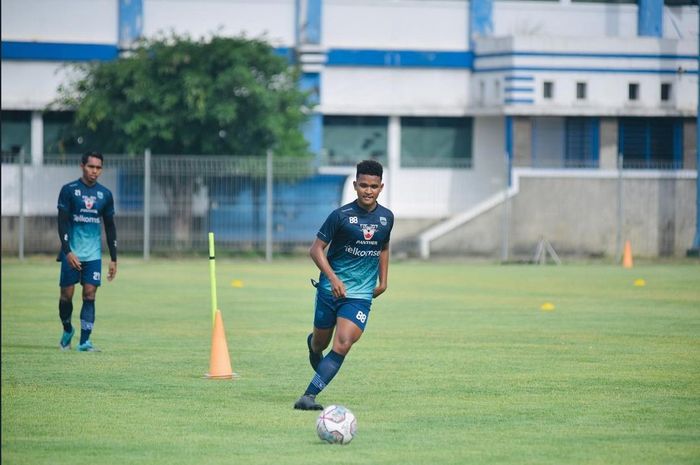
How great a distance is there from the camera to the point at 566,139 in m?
50.2

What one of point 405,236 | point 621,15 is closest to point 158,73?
point 405,236

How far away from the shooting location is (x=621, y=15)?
51688mm

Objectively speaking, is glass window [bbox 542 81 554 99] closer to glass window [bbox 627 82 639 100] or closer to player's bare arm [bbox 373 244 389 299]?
glass window [bbox 627 82 639 100]

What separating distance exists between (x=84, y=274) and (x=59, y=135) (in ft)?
95.6

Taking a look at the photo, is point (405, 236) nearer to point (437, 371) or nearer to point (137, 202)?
point (137, 202)

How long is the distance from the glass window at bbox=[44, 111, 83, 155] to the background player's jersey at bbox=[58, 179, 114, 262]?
27785 mm

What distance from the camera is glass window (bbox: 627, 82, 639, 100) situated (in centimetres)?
4972

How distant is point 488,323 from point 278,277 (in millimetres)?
12250

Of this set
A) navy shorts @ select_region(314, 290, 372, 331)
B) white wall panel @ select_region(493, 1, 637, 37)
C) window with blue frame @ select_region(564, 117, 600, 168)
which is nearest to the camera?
navy shorts @ select_region(314, 290, 372, 331)

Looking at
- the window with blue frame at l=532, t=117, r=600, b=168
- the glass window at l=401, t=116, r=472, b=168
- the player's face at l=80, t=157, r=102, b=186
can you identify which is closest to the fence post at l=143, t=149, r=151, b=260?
the glass window at l=401, t=116, r=472, b=168

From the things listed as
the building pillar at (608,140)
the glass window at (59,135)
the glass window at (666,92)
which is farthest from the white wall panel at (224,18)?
the glass window at (666,92)

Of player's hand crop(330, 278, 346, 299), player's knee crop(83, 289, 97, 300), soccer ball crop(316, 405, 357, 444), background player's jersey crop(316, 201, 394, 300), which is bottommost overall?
soccer ball crop(316, 405, 357, 444)

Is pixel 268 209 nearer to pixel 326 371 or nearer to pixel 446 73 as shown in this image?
pixel 446 73

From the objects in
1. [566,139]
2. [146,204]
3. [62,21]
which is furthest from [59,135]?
[566,139]
